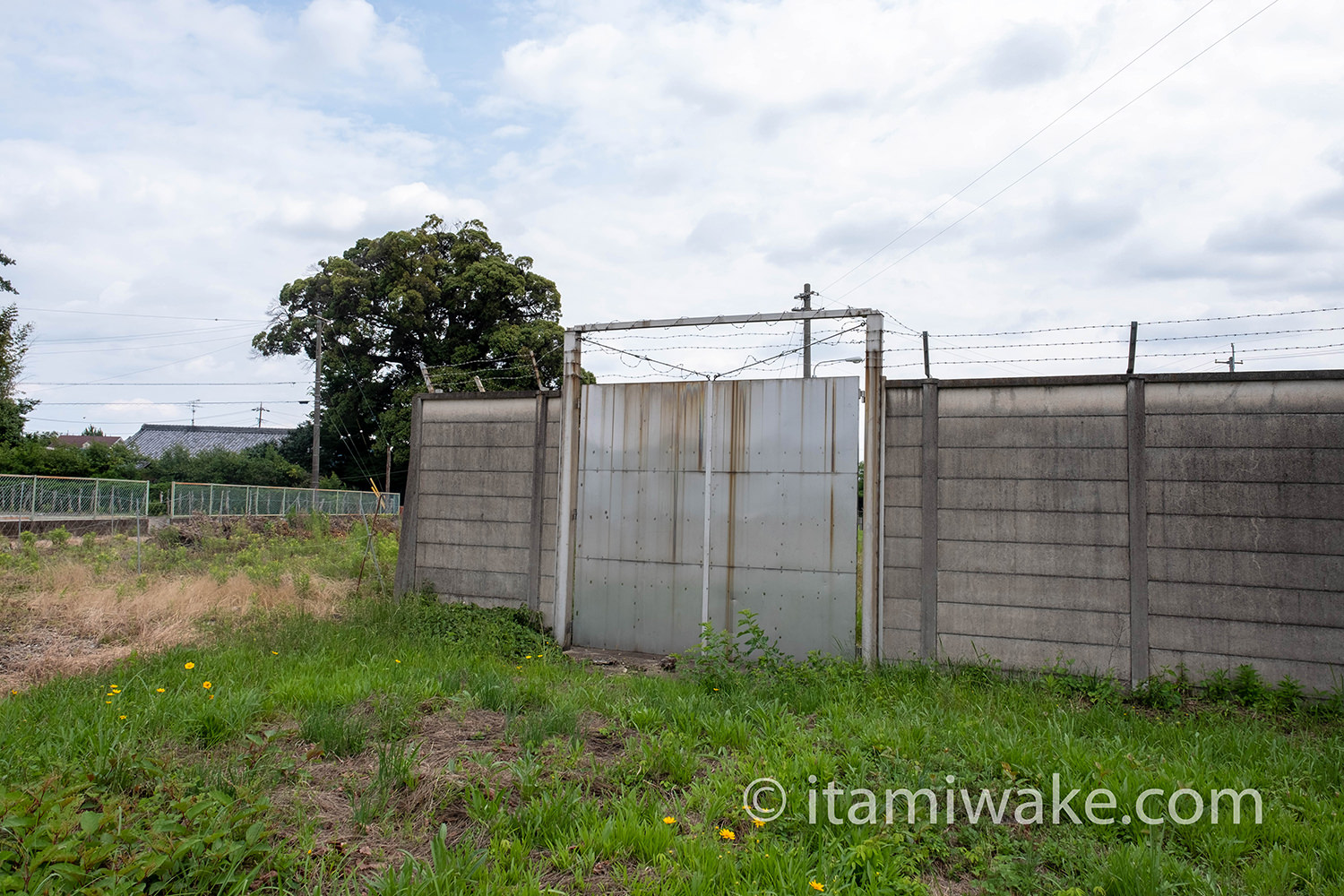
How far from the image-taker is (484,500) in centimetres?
775

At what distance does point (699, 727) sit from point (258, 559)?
33.9 ft

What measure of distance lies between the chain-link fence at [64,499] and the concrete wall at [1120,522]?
16.4 meters

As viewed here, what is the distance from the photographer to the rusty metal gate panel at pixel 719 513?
6.62m

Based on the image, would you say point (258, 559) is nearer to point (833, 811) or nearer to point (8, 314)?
point (833, 811)

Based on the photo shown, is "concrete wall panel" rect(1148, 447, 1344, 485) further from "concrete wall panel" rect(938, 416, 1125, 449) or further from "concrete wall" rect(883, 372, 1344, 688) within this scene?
"concrete wall panel" rect(938, 416, 1125, 449)

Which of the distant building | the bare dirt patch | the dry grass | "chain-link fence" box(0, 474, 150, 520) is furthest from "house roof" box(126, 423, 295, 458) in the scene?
the bare dirt patch

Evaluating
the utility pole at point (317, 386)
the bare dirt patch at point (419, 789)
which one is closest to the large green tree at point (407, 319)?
the utility pole at point (317, 386)

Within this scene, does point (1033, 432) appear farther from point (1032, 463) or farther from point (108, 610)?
point (108, 610)

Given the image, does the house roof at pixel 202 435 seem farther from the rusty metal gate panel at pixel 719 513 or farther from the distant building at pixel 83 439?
the rusty metal gate panel at pixel 719 513

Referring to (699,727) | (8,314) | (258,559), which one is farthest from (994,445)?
(8,314)

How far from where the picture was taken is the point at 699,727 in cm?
434

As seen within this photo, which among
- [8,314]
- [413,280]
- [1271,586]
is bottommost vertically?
[1271,586]

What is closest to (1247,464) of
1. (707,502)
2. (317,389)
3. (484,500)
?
(707,502)

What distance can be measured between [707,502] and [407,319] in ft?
61.3
